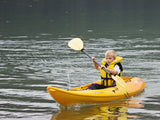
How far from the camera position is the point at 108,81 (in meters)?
8.92

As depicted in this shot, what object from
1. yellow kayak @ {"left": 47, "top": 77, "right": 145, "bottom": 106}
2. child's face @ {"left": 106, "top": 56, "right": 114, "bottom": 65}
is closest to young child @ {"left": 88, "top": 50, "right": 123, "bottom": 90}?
child's face @ {"left": 106, "top": 56, "right": 114, "bottom": 65}

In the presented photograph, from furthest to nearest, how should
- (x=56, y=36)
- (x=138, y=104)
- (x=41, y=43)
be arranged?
1. (x=56, y=36)
2. (x=41, y=43)
3. (x=138, y=104)

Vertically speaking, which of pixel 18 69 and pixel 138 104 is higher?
pixel 18 69

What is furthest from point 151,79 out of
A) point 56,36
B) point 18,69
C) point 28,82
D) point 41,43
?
point 56,36

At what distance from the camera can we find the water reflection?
744 cm

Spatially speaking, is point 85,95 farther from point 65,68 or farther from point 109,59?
point 65,68

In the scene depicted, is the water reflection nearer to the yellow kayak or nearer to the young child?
the yellow kayak

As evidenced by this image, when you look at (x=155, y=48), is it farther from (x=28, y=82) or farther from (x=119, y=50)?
(x=28, y=82)

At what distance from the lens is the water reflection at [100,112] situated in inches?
293

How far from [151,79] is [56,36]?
998cm

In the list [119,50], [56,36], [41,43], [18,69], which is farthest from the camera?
[56,36]

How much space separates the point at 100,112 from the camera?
780 centimetres

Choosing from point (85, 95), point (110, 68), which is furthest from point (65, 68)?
point (85, 95)

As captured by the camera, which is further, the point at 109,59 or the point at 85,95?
the point at 109,59
